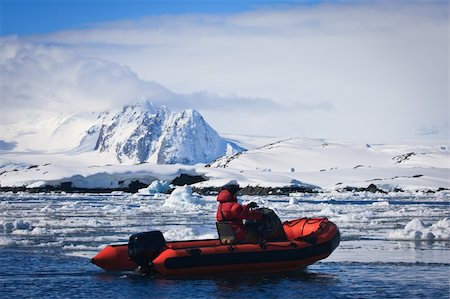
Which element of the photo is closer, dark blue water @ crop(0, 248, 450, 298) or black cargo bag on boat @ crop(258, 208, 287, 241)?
dark blue water @ crop(0, 248, 450, 298)

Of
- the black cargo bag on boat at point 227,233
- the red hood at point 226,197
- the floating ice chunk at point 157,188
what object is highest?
the floating ice chunk at point 157,188

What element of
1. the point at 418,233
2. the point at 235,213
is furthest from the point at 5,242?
the point at 418,233

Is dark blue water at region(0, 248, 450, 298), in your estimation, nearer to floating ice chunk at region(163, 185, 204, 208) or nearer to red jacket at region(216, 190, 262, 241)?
red jacket at region(216, 190, 262, 241)

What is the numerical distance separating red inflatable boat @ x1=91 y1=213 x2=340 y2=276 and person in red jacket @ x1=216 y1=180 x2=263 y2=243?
22 cm

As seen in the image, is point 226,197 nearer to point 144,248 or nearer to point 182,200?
point 144,248

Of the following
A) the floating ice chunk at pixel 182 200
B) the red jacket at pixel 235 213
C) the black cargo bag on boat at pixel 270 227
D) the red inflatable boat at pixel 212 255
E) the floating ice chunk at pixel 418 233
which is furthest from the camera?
the floating ice chunk at pixel 182 200

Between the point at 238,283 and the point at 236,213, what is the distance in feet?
5.29

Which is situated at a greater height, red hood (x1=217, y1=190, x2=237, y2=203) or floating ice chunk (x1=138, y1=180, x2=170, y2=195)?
floating ice chunk (x1=138, y1=180, x2=170, y2=195)

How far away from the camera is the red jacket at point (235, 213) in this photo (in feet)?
46.3

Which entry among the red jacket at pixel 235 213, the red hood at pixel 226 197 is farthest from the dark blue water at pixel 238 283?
Answer: the red hood at pixel 226 197

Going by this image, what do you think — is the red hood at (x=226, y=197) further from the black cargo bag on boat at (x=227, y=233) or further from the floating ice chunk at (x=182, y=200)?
the floating ice chunk at (x=182, y=200)

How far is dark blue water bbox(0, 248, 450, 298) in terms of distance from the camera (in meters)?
11.8

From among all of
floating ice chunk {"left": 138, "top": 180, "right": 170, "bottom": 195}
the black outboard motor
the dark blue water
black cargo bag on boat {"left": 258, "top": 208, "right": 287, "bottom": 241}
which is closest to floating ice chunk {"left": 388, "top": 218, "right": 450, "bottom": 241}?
the dark blue water

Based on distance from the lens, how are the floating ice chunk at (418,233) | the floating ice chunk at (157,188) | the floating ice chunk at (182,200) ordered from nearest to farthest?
1. the floating ice chunk at (418,233)
2. the floating ice chunk at (182,200)
3. the floating ice chunk at (157,188)
